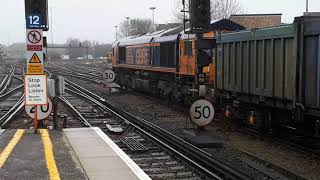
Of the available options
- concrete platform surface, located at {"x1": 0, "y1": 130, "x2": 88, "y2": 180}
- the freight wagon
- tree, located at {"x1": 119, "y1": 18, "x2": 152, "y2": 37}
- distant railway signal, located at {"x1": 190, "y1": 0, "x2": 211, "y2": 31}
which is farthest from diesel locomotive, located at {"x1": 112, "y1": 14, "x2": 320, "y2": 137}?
tree, located at {"x1": 119, "y1": 18, "x2": 152, "y2": 37}

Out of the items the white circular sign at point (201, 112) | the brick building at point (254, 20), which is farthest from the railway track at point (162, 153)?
the brick building at point (254, 20)

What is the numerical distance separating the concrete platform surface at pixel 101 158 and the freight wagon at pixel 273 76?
4161 millimetres

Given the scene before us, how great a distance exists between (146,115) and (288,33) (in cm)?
934

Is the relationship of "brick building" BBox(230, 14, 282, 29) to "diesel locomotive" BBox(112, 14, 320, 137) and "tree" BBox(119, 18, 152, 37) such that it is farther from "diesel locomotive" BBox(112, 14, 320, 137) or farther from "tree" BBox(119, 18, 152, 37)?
"tree" BBox(119, 18, 152, 37)

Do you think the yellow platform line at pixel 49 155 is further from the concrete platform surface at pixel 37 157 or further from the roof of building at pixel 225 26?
the roof of building at pixel 225 26

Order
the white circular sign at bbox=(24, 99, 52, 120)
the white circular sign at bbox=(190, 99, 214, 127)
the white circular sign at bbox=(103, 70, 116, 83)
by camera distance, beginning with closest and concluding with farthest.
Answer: the white circular sign at bbox=(190, 99, 214, 127) → the white circular sign at bbox=(24, 99, 52, 120) → the white circular sign at bbox=(103, 70, 116, 83)

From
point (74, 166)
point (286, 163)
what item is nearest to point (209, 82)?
point (286, 163)

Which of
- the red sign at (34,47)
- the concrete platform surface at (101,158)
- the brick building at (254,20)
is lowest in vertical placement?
the concrete platform surface at (101,158)

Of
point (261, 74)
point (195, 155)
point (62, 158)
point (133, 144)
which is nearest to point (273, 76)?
point (261, 74)

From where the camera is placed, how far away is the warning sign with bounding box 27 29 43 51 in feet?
40.2

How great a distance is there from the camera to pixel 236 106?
52.2 ft

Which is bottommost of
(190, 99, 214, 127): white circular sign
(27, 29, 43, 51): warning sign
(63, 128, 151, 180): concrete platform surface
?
(63, 128, 151, 180): concrete platform surface

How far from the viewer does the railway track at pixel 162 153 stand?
9836 millimetres

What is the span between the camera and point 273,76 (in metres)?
12.7
